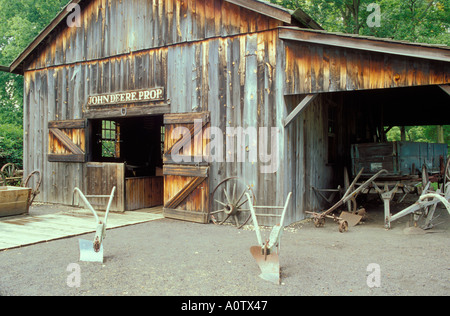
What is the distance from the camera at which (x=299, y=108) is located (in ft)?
25.4

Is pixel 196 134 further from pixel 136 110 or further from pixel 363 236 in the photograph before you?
pixel 363 236

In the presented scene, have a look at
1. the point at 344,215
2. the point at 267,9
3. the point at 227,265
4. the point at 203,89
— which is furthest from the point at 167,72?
the point at 227,265

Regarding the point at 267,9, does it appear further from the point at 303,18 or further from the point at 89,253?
the point at 89,253

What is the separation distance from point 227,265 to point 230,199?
330 centimetres

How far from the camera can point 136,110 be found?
9953 millimetres

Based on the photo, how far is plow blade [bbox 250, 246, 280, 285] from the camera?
14.7ft

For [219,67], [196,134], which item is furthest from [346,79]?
[196,134]

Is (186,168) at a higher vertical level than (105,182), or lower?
higher

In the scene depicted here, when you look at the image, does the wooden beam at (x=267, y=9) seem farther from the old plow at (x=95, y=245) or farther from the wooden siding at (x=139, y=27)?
the old plow at (x=95, y=245)

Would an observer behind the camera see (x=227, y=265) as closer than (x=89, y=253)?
Yes

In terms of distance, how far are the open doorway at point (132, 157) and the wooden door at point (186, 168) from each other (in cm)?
163

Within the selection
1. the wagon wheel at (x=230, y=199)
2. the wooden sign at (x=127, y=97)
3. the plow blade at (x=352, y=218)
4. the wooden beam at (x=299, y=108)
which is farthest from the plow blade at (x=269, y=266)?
the wooden sign at (x=127, y=97)

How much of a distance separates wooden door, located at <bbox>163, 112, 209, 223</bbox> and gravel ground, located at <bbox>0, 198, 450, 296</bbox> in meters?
1.18

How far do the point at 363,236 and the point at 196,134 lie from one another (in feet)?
14.4
